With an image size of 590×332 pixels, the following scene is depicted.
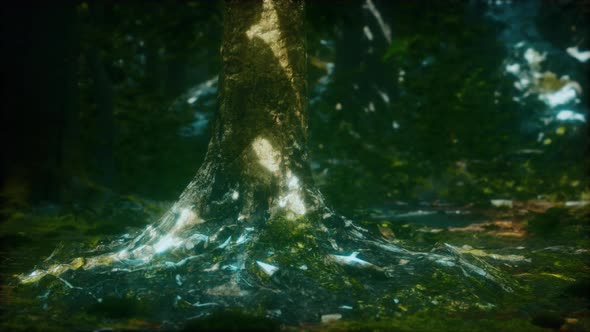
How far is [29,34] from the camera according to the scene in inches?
379

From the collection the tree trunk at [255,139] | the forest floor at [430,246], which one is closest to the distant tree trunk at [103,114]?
the forest floor at [430,246]

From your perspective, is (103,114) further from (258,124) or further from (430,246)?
(430,246)

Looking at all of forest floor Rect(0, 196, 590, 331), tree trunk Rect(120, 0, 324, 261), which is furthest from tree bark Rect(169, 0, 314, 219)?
forest floor Rect(0, 196, 590, 331)

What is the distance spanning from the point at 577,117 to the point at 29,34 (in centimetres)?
1019

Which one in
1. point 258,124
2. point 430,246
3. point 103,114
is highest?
point 103,114

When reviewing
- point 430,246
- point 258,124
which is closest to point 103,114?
point 258,124

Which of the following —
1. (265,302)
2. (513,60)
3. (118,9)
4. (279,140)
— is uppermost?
(118,9)

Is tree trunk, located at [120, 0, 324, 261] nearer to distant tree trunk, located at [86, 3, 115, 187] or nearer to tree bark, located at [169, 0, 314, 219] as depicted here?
tree bark, located at [169, 0, 314, 219]

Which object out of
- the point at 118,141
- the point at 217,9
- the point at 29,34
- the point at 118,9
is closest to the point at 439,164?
the point at 217,9

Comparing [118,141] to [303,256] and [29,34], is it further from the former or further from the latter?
[303,256]

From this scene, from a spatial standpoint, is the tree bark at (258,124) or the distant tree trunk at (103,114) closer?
the tree bark at (258,124)

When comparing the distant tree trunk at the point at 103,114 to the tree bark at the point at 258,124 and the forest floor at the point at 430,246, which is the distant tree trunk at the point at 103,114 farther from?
the tree bark at the point at 258,124

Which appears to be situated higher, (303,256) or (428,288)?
(303,256)

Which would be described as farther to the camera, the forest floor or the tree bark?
the tree bark
